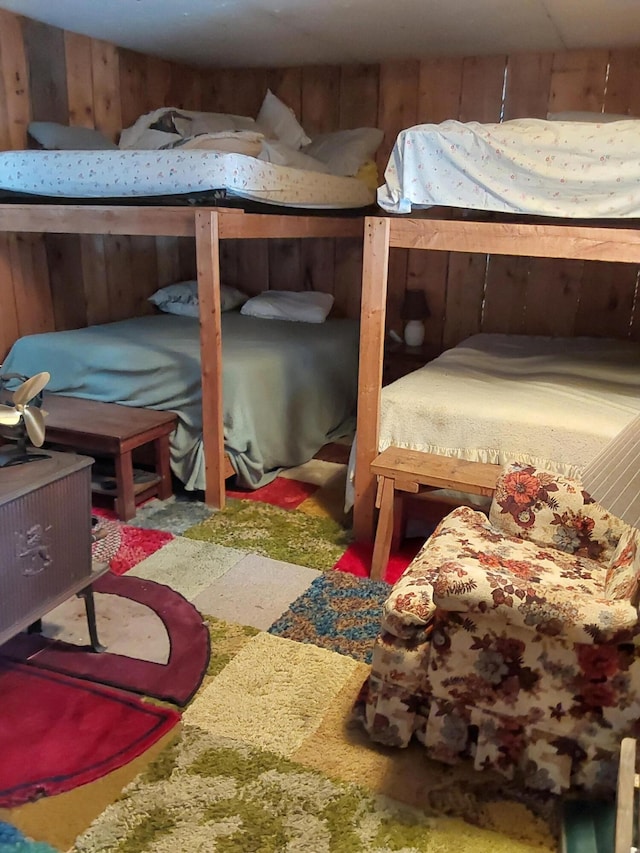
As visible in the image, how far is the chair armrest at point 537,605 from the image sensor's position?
1.41m

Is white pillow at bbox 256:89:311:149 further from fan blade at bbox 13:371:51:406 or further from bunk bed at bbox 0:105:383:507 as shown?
fan blade at bbox 13:371:51:406

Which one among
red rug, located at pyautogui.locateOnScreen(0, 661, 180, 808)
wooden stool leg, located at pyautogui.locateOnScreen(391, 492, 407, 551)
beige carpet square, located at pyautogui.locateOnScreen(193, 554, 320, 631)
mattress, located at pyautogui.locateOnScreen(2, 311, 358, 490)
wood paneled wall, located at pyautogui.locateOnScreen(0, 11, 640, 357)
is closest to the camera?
red rug, located at pyautogui.locateOnScreen(0, 661, 180, 808)

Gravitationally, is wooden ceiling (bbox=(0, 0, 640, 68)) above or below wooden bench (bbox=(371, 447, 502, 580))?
above

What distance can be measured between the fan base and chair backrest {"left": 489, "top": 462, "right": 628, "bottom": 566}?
1.27m

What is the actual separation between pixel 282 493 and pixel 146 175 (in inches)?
58.3

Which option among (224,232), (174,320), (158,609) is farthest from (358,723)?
(174,320)

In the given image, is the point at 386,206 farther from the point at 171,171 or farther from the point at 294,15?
the point at 294,15

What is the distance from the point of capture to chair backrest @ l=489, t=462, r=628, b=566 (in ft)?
6.18

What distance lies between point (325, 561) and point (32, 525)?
1.17m

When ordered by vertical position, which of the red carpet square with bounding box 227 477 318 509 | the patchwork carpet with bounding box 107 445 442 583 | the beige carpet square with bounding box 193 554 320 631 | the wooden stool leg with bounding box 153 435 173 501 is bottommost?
the red carpet square with bounding box 227 477 318 509

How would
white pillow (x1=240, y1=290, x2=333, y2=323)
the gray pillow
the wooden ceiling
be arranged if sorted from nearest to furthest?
the wooden ceiling → the gray pillow → white pillow (x1=240, y1=290, x2=333, y2=323)

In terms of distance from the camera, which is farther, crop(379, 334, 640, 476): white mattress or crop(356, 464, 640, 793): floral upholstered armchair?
crop(379, 334, 640, 476): white mattress

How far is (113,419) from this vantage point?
2.98 metres

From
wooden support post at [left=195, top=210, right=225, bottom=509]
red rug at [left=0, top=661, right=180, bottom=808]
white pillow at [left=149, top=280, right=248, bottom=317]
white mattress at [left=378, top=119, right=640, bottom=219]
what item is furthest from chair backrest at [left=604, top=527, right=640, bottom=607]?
white pillow at [left=149, top=280, right=248, bottom=317]
